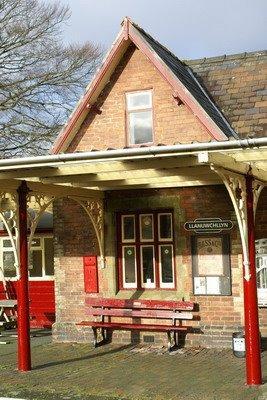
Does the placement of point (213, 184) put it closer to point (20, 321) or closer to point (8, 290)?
point (20, 321)

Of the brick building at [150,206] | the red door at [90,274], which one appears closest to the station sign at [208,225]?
the brick building at [150,206]

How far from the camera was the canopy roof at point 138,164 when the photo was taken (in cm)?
800

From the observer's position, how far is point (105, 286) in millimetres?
12703

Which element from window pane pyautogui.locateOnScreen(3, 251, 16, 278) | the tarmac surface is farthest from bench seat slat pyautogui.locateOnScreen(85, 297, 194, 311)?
window pane pyautogui.locateOnScreen(3, 251, 16, 278)

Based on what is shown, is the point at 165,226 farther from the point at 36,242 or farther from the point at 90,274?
the point at 36,242

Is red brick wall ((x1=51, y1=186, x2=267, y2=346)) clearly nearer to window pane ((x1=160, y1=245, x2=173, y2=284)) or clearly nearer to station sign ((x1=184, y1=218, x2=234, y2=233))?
station sign ((x1=184, y1=218, x2=234, y2=233))

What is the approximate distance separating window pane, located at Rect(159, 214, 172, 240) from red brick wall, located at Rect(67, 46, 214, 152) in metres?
1.57

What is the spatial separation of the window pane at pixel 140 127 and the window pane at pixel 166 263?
2.39m

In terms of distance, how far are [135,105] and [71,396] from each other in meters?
6.78

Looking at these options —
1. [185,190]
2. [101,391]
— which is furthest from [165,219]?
[101,391]

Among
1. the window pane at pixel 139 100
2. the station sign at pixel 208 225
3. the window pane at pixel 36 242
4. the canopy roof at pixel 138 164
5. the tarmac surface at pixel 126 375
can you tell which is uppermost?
the window pane at pixel 139 100

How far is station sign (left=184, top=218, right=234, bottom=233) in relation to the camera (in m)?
11.6

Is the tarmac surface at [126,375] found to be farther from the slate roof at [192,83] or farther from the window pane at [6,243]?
the slate roof at [192,83]

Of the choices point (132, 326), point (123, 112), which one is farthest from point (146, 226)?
point (123, 112)
